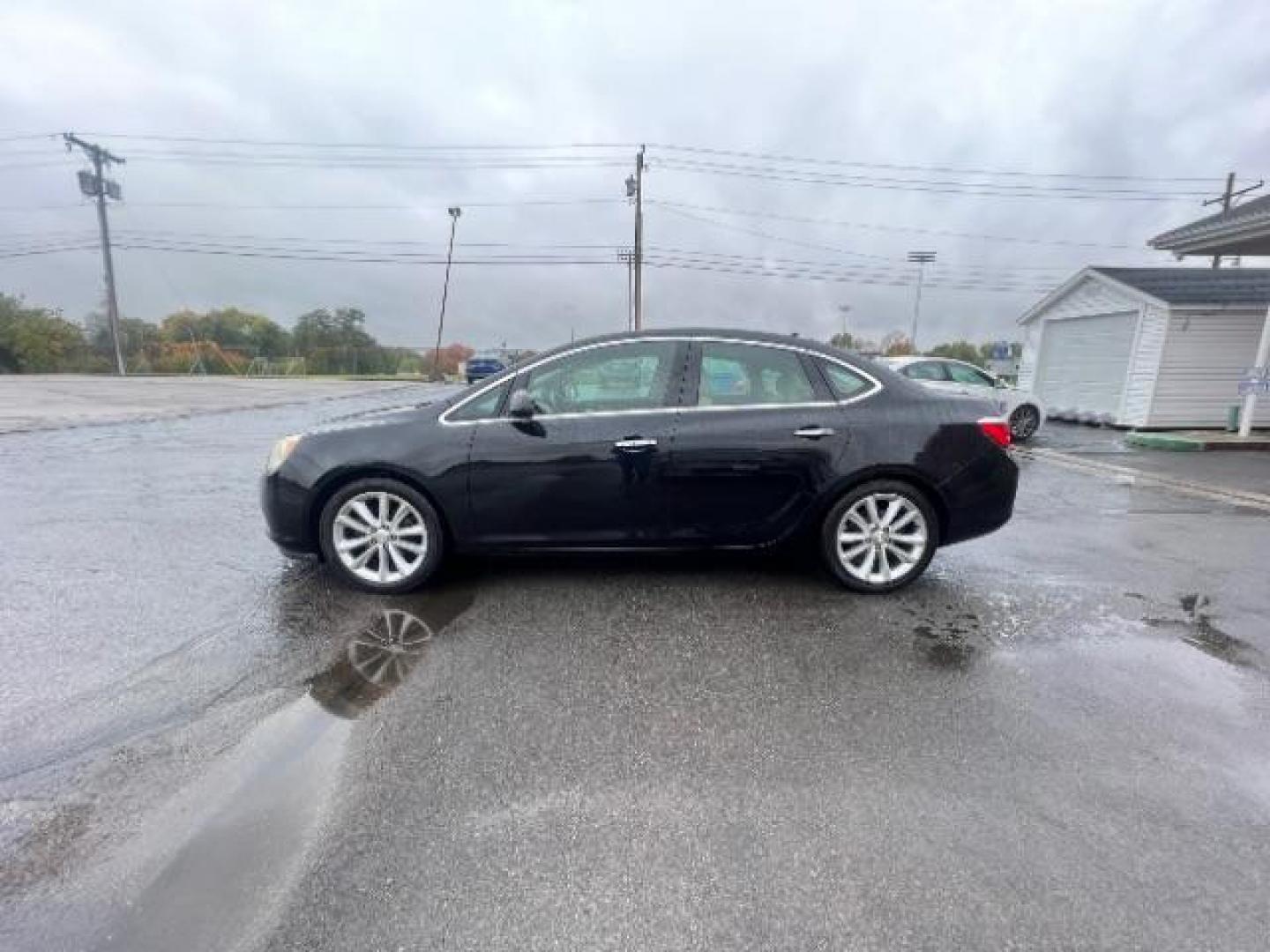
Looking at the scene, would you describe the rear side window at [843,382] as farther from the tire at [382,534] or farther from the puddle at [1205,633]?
the tire at [382,534]

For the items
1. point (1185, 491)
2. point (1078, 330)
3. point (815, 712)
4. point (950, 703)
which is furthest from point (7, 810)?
point (1078, 330)

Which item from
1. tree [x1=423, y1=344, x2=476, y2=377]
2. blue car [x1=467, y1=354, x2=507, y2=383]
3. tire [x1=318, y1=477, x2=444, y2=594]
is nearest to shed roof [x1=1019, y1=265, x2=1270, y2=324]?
tire [x1=318, y1=477, x2=444, y2=594]

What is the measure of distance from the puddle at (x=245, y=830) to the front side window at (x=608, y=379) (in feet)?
5.81

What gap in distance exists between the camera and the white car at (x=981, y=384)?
40.6 feet

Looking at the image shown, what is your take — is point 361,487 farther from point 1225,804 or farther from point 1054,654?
point 1225,804

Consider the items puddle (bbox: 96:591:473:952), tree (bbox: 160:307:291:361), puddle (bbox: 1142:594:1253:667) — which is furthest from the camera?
tree (bbox: 160:307:291:361)

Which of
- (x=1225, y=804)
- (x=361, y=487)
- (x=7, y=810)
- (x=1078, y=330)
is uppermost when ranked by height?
(x=1078, y=330)

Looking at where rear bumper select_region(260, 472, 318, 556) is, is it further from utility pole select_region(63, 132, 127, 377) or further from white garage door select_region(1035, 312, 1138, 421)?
utility pole select_region(63, 132, 127, 377)

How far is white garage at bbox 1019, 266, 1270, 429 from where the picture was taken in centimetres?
1391

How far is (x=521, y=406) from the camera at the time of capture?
385 cm

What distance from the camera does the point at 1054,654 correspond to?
11.0ft

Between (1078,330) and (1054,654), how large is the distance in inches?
664

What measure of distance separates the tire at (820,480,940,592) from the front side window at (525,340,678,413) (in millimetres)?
1323

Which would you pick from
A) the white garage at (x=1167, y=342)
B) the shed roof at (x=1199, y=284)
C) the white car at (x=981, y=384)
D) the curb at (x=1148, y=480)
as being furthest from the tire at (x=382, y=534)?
the shed roof at (x=1199, y=284)
